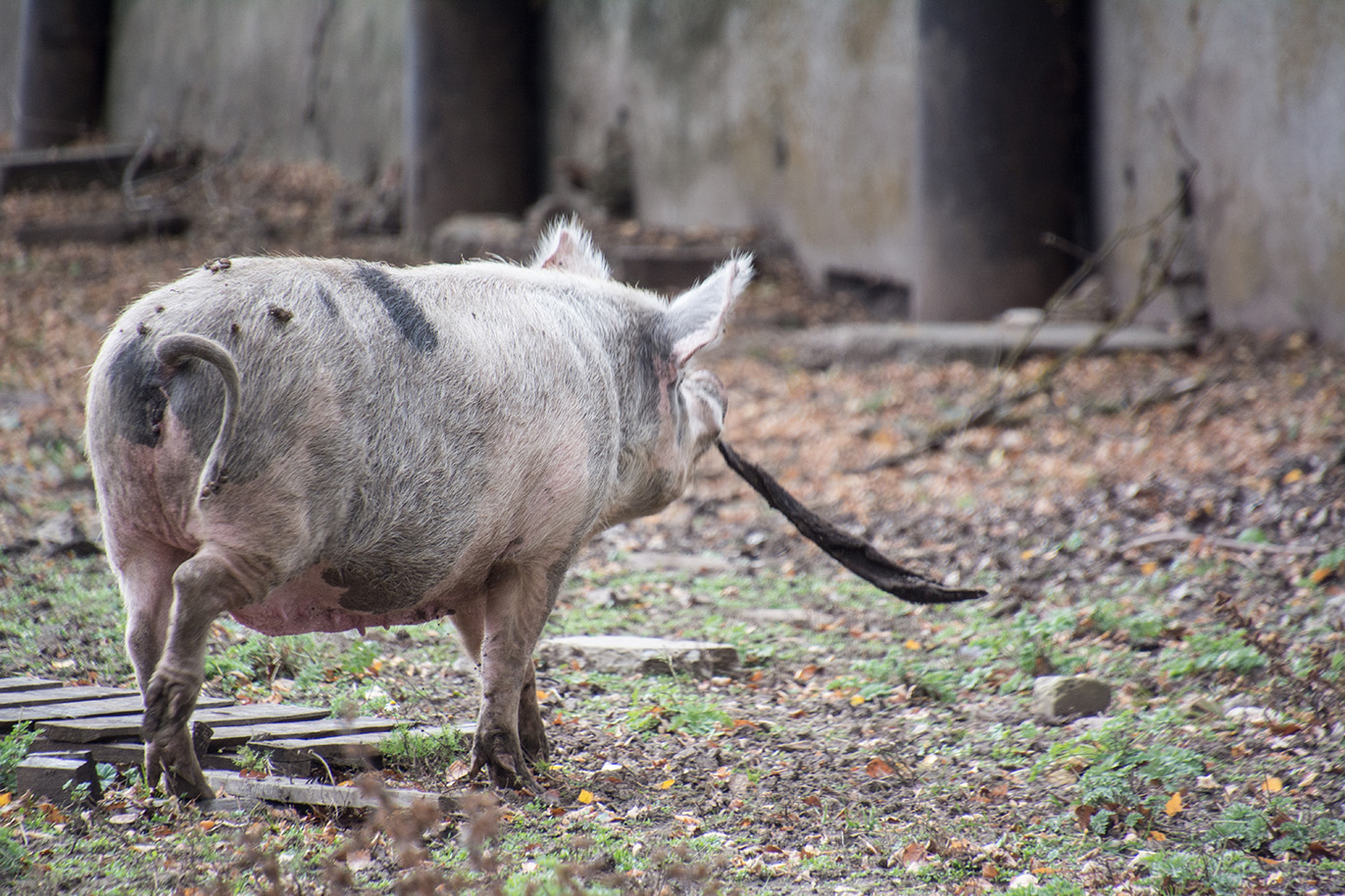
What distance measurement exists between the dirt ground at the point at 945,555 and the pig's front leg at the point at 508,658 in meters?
0.29

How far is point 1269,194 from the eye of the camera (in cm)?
816

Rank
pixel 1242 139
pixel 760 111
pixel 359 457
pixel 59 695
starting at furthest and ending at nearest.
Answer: pixel 760 111 → pixel 1242 139 → pixel 59 695 → pixel 359 457

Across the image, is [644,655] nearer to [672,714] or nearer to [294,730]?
[672,714]

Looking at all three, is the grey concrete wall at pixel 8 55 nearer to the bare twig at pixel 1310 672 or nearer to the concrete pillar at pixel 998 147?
the concrete pillar at pixel 998 147

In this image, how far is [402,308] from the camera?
10.5 feet

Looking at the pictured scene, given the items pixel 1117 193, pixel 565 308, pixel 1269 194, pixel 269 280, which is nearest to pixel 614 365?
pixel 565 308

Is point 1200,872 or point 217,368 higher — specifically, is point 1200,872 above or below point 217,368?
below

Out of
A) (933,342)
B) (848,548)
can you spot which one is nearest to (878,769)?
(848,548)

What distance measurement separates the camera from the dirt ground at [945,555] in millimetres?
3369

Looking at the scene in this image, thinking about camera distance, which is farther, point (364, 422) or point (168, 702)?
point (364, 422)

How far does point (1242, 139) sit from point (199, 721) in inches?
286

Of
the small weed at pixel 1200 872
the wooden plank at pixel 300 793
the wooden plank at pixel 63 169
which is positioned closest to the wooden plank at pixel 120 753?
the wooden plank at pixel 300 793

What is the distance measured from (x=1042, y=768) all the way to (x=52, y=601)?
3445mm

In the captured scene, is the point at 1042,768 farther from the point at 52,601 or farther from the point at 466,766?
the point at 52,601
